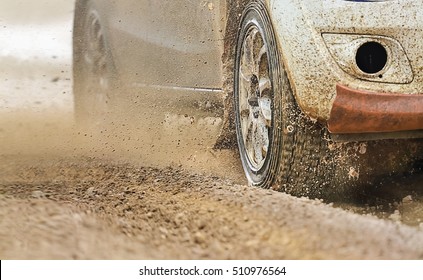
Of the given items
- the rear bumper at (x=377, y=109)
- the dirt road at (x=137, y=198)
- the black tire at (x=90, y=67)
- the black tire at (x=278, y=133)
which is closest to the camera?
the dirt road at (x=137, y=198)

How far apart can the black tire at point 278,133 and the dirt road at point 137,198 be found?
A: 0.20 meters

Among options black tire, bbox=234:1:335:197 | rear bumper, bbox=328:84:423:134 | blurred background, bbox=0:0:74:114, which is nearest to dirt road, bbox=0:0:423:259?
blurred background, bbox=0:0:74:114

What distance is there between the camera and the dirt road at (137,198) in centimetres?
213

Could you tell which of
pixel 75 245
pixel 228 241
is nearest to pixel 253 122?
pixel 228 241

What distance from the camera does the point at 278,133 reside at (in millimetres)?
2988

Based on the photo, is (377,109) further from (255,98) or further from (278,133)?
(255,98)

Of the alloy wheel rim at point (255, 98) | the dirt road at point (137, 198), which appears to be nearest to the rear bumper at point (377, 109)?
the dirt road at point (137, 198)

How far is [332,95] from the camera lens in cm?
270

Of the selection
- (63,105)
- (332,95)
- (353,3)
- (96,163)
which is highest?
(353,3)

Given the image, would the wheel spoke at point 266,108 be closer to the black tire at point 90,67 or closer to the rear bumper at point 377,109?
the rear bumper at point 377,109

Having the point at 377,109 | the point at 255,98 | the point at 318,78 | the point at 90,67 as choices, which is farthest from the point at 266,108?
the point at 90,67

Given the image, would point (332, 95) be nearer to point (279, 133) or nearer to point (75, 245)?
point (279, 133)

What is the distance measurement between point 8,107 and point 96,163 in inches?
37.2

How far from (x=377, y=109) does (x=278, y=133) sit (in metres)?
0.51
